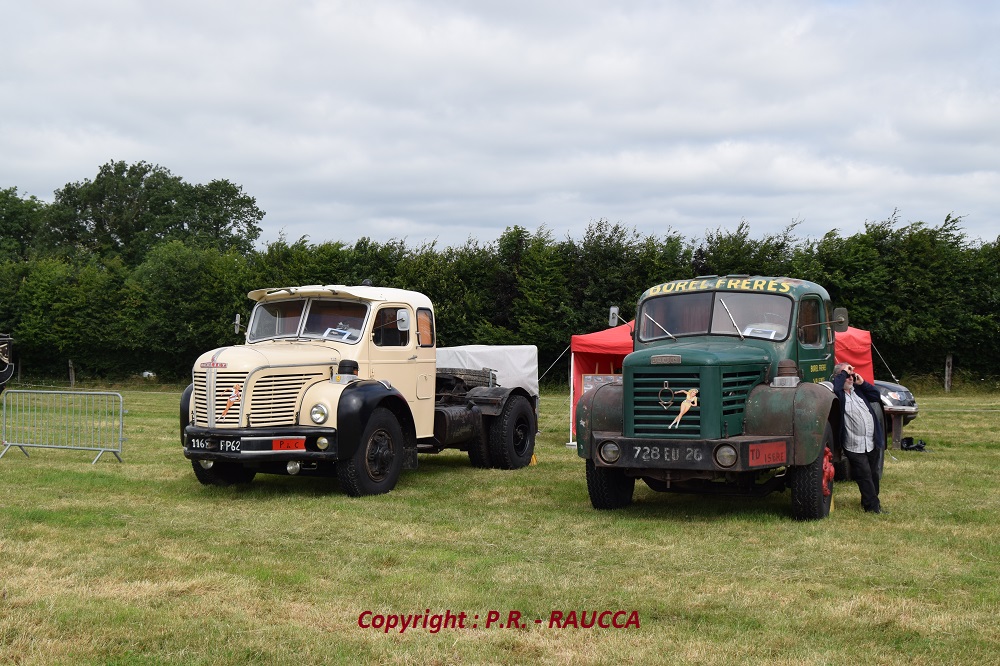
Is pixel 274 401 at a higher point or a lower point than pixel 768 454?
higher

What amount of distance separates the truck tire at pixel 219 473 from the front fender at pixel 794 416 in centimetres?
580

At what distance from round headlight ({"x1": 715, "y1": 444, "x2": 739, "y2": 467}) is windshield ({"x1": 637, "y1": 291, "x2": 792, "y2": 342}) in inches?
72.8

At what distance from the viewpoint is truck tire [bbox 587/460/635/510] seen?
9.16 meters

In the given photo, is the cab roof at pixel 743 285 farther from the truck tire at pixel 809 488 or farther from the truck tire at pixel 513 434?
the truck tire at pixel 513 434

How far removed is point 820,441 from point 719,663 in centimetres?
410

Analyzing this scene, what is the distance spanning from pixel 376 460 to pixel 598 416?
106 inches

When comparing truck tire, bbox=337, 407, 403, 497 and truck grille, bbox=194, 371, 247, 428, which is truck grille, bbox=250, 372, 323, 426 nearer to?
truck grille, bbox=194, 371, 247, 428

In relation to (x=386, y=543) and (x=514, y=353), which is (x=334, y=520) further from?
(x=514, y=353)

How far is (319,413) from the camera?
951 cm

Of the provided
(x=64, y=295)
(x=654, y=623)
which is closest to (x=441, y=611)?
(x=654, y=623)

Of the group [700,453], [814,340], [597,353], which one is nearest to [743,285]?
[814,340]

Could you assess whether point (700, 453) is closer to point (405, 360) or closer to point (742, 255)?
point (405, 360)

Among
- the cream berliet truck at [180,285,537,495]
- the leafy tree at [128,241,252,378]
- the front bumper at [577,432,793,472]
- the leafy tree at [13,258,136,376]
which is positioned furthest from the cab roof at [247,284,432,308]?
the leafy tree at [13,258,136,376]

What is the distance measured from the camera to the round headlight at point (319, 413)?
9500mm
